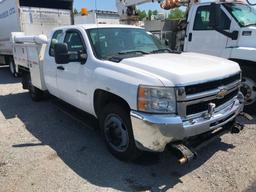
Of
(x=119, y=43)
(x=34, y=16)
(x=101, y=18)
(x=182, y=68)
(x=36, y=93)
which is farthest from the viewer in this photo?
(x=101, y=18)

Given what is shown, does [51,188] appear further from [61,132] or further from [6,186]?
[61,132]

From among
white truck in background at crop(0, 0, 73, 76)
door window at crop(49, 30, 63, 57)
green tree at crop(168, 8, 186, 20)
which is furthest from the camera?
white truck in background at crop(0, 0, 73, 76)

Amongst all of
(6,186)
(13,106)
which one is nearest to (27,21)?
(13,106)

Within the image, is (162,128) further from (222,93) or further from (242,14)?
(242,14)

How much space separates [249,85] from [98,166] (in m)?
3.73

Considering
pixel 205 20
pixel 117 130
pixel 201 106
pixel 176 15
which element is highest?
pixel 176 15

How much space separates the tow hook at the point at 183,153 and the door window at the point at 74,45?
2157 mm

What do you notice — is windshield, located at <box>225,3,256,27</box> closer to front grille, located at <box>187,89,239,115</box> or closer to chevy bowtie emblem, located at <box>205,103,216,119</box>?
front grille, located at <box>187,89,239,115</box>

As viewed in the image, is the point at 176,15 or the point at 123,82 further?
the point at 176,15

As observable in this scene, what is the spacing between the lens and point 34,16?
11523mm

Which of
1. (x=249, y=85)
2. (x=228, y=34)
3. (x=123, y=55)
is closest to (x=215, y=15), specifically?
(x=228, y=34)

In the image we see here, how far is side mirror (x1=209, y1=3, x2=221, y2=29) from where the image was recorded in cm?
608

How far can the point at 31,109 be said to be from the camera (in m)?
6.82

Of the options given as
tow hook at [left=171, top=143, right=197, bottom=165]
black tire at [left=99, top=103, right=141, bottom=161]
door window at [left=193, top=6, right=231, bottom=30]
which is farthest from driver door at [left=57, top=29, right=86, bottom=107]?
door window at [left=193, top=6, right=231, bottom=30]
